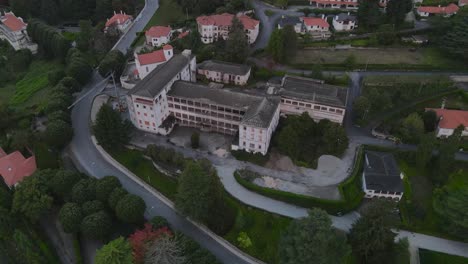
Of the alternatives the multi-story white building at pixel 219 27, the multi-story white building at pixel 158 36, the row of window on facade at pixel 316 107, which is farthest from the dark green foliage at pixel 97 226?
the multi-story white building at pixel 158 36

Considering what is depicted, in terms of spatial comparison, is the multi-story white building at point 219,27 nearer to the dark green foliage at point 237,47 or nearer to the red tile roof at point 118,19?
the dark green foliage at point 237,47

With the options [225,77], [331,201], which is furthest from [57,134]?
[331,201]

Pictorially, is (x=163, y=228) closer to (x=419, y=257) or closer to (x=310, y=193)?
(x=310, y=193)

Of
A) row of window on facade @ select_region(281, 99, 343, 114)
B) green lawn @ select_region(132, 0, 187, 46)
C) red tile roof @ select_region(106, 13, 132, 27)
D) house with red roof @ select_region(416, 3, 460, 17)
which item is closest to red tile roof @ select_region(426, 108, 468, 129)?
row of window on facade @ select_region(281, 99, 343, 114)

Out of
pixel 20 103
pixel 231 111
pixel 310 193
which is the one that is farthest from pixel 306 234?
pixel 20 103

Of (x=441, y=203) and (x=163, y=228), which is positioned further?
(x=441, y=203)

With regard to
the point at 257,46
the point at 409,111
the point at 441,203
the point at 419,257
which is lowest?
the point at 419,257

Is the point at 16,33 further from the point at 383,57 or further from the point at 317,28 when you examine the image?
the point at 383,57
